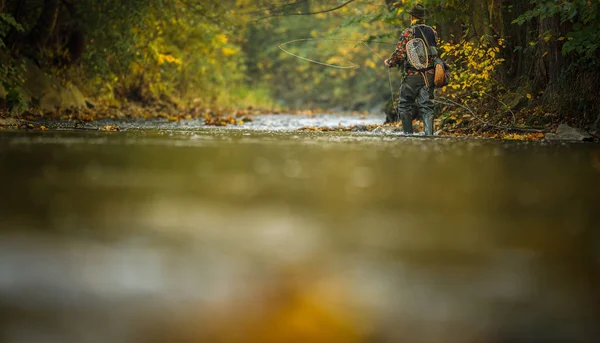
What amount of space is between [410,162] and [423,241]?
3371mm

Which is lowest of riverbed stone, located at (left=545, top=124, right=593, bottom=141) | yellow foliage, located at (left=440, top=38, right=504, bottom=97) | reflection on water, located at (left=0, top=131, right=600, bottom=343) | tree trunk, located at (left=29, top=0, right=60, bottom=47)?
riverbed stone, located at (left=545, top=124, right=593, bottom=141)

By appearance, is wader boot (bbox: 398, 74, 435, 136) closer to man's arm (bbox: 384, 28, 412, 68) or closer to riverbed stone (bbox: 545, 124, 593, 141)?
man's arm (bbox: 384, 28, 412, 68)

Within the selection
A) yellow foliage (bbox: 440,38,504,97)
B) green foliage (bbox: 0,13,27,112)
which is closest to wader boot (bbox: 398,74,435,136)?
yellow foliage (bbox: 440,38,504,97)

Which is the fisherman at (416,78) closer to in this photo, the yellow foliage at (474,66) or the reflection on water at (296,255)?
the yellow foliage at (474,66)

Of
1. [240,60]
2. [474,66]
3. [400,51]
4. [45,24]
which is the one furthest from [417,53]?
[240,60]

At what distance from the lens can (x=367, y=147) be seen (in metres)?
8.20

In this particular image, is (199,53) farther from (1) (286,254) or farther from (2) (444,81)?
(1) (286,254)

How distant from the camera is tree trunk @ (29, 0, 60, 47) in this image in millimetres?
18547

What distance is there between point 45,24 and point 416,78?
35.3 ft

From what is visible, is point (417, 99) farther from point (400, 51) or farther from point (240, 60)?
point (240, 60)

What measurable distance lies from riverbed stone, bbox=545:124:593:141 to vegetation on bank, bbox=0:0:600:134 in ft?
1.52

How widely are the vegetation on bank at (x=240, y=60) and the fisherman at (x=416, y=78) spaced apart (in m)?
0.45

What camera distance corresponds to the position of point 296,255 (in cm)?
288

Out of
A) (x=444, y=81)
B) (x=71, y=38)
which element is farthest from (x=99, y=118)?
(x=444, y=81)
